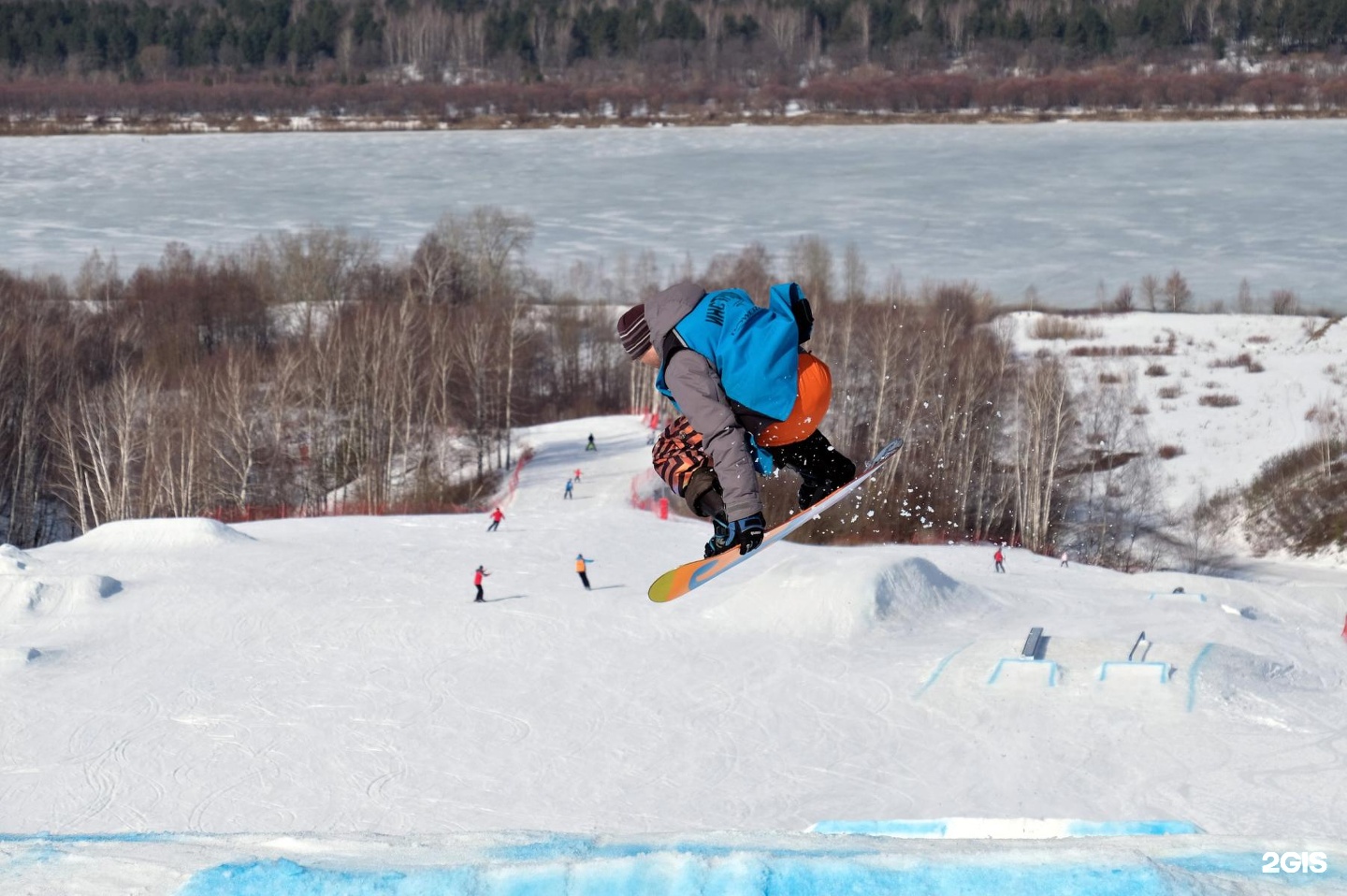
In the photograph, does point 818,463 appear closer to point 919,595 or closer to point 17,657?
point 919,595

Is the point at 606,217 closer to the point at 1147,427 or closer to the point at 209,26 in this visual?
the point at 1147,427

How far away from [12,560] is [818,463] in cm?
1923

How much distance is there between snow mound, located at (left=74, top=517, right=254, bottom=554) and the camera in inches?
922

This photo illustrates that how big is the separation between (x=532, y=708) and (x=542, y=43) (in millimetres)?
98277

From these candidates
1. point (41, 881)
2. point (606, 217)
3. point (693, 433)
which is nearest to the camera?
point (41, 881)

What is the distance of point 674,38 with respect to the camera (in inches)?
4139

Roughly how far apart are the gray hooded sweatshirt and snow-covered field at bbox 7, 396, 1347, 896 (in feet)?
20.5

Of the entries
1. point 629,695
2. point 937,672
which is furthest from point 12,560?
point 937,672

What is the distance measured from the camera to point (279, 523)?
25953mm

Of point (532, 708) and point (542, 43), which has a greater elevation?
point (542, 43)

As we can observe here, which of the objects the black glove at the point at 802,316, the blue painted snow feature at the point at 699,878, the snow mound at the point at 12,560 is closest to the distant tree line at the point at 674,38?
the snow mound at the point at 12,560

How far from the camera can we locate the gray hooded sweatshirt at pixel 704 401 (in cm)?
468

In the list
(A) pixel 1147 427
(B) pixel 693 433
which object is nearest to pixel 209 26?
(A) pixel 1147 427

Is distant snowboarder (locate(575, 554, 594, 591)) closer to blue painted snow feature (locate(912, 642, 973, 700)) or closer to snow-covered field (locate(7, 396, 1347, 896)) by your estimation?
snow-covered field (locate(7, 396, 1347, 896))
